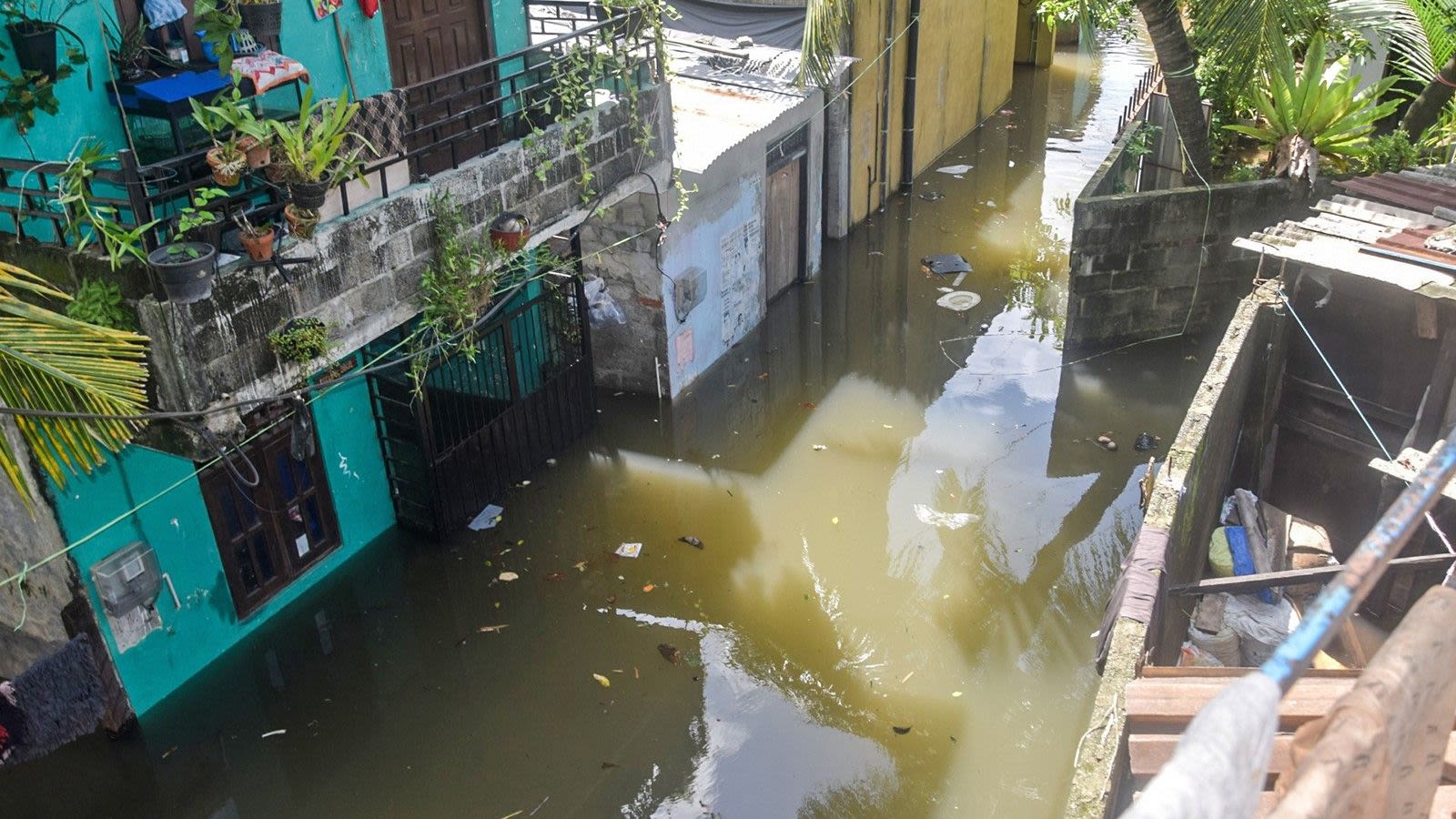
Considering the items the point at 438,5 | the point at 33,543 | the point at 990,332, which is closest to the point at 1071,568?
the point at 990,332

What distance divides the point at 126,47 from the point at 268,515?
3.89 metres

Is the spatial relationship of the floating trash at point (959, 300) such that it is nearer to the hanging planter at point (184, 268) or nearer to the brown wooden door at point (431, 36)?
the brown wooden door at point (431, 36)

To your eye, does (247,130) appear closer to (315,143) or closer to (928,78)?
(315,143)

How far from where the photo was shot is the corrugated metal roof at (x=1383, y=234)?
331 inches

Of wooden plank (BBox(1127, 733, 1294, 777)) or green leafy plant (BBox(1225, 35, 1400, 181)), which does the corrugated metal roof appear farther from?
wooden plank (BBox(1127, 733, 1294, 777))

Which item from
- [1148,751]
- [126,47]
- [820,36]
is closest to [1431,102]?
[820,36]

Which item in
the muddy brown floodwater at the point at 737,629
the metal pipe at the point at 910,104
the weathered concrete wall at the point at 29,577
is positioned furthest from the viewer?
the metal pipe at the point at 910,104

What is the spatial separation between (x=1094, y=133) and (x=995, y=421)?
40.3ft

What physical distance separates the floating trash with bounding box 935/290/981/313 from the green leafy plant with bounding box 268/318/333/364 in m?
9.94

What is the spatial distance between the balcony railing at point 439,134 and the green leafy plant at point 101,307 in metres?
0.34

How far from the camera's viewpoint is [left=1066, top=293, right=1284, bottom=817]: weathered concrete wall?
529 centimetres

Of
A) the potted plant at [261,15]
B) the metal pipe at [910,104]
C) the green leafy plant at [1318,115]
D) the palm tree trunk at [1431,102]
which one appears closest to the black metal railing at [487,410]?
the potted plant at [261,15]

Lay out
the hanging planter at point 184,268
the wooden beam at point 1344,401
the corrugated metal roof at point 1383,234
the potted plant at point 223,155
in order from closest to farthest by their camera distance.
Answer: the hanging planter at point 184,268, the potted plant at point 223,155, the corrugated metal roof at point 1383,234, the wooden beam at point 1344,401

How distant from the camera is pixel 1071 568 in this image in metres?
10.1
